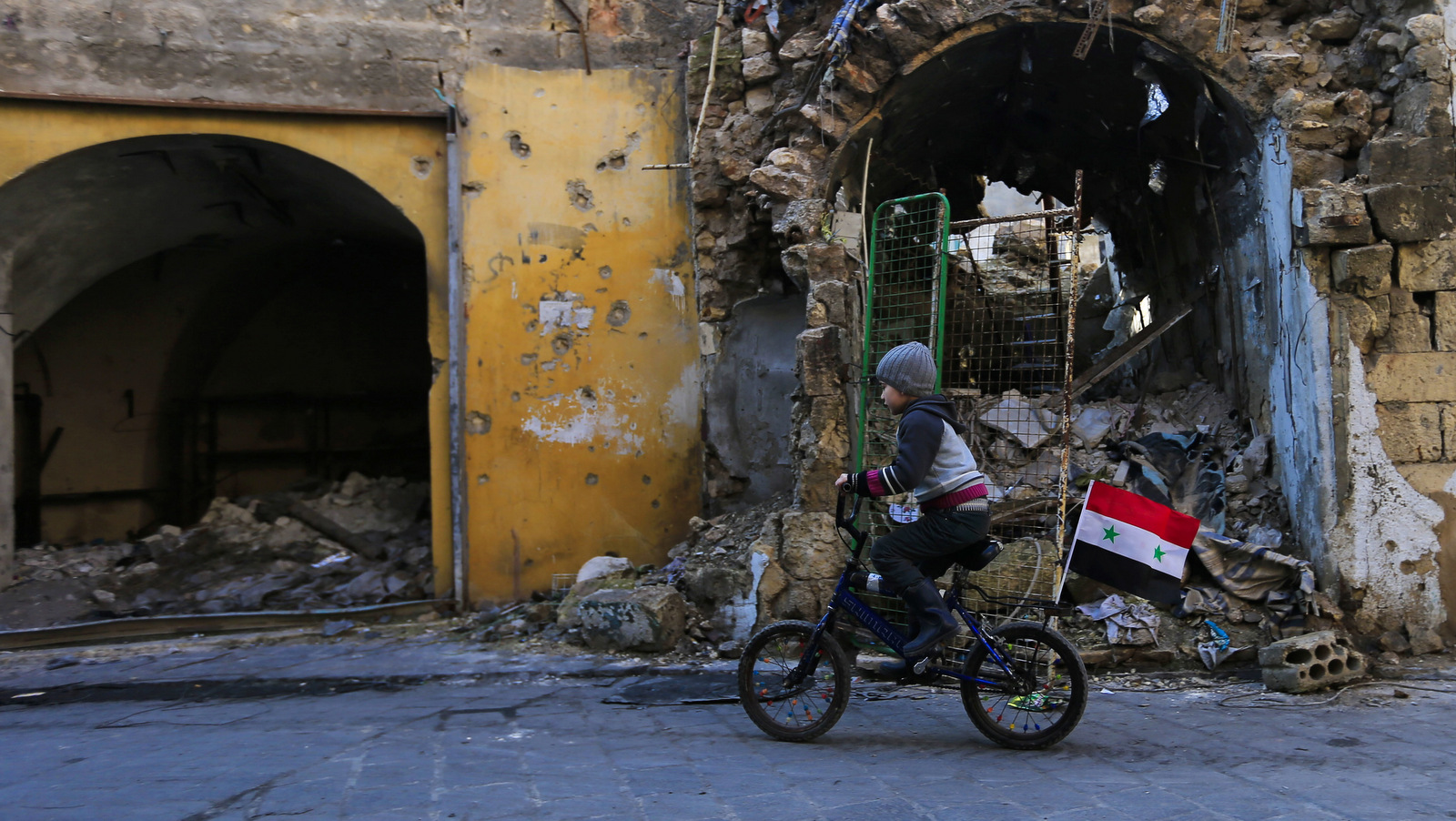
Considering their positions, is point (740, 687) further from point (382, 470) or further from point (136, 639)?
point (382, 470)

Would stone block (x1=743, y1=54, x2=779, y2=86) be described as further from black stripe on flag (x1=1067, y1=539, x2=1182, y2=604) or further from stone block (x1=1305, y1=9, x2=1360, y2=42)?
black stripe on flag (x1=1067, y1=539, x2=1182, y2=604)

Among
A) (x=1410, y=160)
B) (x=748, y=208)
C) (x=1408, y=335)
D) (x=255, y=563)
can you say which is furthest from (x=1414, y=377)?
(x=255, y=563)

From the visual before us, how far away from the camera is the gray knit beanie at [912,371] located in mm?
3930

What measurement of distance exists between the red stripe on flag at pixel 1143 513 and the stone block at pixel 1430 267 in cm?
194

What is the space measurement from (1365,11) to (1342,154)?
0.94m

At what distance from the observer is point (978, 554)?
12.8 ft

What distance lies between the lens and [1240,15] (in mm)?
5703

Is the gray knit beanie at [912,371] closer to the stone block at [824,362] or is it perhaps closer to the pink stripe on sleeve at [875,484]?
the pink stripe on sleeve at [875,484]

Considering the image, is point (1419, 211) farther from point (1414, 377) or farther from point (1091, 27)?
point (1091, 27)

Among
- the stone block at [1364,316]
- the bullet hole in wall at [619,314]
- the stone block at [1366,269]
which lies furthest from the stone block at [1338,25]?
the bullet hole in wall at [619,314]

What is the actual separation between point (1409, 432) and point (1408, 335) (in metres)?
0.58

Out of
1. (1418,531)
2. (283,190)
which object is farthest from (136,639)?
(1418,531)

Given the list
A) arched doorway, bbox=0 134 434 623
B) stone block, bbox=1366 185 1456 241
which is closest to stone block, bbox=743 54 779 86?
arched doorway, bbox=0 134 434 623

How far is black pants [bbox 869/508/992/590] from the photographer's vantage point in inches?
150
